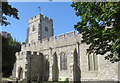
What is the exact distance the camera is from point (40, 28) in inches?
1304

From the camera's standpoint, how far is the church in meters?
16.2

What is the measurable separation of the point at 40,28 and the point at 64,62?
599 inches

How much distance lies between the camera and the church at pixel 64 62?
637 inches

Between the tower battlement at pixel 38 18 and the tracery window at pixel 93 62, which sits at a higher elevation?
the tower battlement at pixel 38 18

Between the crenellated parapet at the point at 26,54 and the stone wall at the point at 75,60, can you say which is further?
the crenellated parapet at the point at 26,54

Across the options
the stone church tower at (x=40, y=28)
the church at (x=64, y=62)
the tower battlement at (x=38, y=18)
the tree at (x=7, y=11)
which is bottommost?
the church at (x=64, y=62)

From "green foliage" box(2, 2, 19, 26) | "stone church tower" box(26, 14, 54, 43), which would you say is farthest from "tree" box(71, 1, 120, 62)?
"stone church tower" box(26, 14, 54, 43)

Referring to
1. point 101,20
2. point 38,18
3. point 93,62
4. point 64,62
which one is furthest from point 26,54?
point 101,20

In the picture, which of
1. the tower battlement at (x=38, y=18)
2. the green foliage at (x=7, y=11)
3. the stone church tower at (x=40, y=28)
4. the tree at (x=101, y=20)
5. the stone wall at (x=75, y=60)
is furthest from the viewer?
the tower battlement at (x=38, y=18)

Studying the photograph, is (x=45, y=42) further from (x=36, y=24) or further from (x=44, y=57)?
(x=36, y=24)

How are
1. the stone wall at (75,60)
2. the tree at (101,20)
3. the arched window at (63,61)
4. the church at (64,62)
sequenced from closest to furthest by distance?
the tree at (101,20) → the stone wall at (75,60) → the church at (64,62) → the arched window at (63,61)

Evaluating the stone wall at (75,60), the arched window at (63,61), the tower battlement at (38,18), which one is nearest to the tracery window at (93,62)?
the stone wall at (75,60)

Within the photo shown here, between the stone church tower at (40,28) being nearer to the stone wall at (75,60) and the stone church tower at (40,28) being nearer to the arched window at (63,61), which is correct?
the stone wall at (75,60)

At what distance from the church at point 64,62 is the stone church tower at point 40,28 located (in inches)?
241
